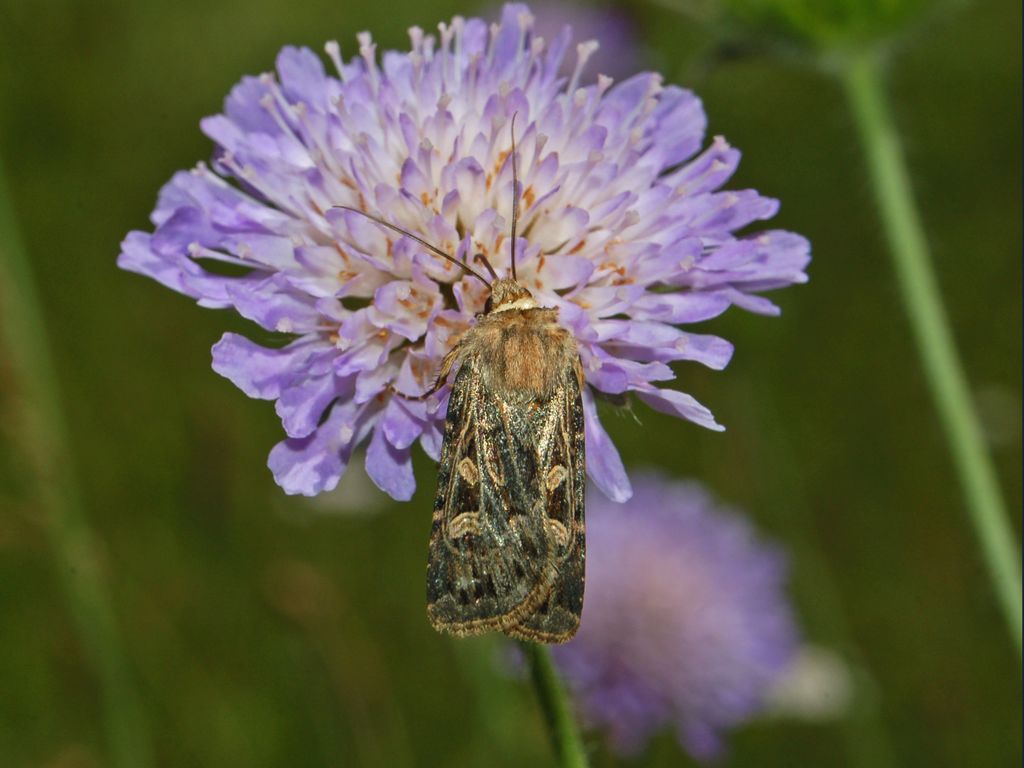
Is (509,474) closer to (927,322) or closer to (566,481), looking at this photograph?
(566,481)

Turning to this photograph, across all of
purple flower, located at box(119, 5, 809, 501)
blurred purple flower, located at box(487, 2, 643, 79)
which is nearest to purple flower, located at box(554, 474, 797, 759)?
purple flower, located at box(119, 5, 809, 501)

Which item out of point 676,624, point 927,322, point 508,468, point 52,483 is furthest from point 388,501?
point 508,468

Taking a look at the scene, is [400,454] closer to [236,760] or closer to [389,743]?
[389,743]

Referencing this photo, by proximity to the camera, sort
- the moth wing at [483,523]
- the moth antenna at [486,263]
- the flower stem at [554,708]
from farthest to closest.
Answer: the moth antenna at [486,263] → the moth wing at [483,523] → the flower stem at [554,708]

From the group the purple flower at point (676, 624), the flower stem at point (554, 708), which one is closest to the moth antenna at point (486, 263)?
the flower stem at point (554, 708)

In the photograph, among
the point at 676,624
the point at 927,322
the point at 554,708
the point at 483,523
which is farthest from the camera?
the point at 676,624

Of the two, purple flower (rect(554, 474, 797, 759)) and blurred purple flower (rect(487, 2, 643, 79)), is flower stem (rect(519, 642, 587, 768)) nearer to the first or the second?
purple flower (rect(554, 474, 797, 759))

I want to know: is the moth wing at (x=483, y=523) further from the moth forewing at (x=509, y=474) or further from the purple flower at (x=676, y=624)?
the purple flower at (x=676, y=624)
